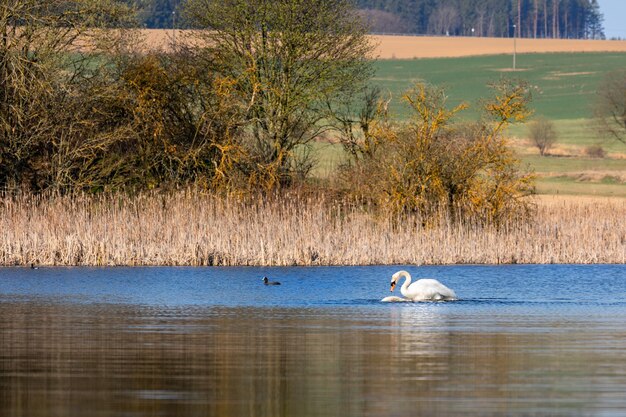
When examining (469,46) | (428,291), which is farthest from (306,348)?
(469,46)

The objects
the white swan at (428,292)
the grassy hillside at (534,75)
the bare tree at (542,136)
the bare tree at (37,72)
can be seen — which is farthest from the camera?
the grassy hillside at (534,75)

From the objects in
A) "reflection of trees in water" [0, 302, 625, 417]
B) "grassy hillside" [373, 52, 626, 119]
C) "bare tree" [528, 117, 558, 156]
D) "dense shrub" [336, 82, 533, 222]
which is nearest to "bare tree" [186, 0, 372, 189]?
"dense shrub" [336, 82, 533, 222]

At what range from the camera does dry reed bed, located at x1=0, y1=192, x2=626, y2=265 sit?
2503 centimetres

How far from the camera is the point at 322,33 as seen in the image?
3434cm

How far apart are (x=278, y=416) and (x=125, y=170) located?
81.5ft

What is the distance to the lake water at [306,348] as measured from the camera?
382 inches

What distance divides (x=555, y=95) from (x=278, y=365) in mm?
99270

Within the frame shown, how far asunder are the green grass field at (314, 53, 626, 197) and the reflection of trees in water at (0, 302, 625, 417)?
39.8 meters

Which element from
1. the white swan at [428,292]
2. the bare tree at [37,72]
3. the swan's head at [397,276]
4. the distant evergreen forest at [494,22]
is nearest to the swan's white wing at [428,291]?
the white swan at [428,292]

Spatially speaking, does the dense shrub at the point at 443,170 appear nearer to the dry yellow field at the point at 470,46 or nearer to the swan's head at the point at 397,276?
the swan's head at the point at 397,276

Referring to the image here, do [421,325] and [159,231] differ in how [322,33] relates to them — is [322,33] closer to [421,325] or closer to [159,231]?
Result: [159,231]

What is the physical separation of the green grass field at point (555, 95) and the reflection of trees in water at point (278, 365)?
3976cm

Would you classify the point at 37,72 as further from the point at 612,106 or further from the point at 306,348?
the point at 612,106

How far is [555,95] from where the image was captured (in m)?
108
